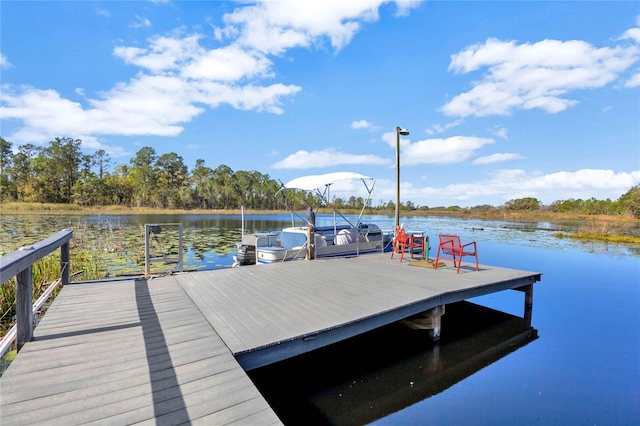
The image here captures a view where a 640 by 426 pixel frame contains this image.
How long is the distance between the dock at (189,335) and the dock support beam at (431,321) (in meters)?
0.15

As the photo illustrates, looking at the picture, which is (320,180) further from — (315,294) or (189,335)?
(189,335)

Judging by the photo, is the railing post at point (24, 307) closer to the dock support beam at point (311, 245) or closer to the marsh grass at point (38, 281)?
the marsh grass at point (38, 281)

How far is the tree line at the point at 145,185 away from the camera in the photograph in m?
48.5

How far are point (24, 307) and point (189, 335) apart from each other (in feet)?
5.04

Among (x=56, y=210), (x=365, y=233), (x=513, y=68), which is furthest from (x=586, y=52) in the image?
(x=56, y=210)

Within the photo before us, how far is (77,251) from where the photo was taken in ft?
34.7

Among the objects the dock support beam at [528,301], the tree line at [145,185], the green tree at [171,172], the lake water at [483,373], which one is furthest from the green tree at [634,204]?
the green tree at [171,172]

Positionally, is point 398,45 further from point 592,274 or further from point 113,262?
point 113,262

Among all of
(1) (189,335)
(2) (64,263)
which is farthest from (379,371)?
(2) (64,263)

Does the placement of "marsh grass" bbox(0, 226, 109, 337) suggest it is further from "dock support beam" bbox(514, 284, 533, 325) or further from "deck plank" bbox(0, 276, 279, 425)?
"dock support beam" bbox(514, 284, 533, 325)

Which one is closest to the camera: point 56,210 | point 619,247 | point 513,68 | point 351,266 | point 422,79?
point 351,266

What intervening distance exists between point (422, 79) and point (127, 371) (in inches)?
670

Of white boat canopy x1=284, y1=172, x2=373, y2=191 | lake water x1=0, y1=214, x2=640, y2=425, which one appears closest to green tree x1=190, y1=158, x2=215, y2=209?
white boat canopy x1=284, y1=172, x2=373, y2=191

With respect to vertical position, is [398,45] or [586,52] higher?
[398,45]
